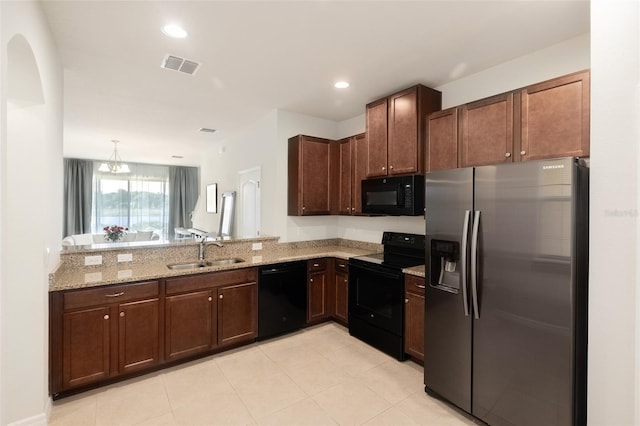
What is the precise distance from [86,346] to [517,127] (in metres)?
3.77

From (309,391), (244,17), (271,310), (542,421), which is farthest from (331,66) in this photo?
(542,421)

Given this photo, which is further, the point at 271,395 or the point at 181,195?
the point at 181,195

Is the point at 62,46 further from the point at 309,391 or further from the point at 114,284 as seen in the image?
the point at 309,391

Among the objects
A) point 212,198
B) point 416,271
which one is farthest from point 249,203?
point 416,271

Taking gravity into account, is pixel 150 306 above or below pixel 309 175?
below

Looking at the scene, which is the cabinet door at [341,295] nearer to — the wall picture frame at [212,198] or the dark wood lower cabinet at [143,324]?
the dark wood lower cabinet at [143,324]

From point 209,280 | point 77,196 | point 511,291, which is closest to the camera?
point 511,291

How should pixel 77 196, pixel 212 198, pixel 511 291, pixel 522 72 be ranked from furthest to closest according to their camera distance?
pixel 77 196
pixel 212 198
pixel 522 72
pixel 511 291

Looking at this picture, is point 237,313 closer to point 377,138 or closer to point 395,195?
point 395,195

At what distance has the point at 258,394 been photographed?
2.49m

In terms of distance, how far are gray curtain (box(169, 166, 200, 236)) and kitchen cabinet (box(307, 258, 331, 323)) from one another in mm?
6900

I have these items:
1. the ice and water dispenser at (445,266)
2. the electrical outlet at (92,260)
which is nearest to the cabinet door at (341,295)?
the ice and water dispenser at (445,266)

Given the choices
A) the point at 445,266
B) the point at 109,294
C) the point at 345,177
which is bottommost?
the point at 109,294
